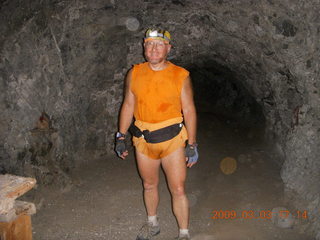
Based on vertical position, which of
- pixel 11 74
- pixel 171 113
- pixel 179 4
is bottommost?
pixel 171 113

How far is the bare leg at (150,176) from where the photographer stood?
3.33 meters

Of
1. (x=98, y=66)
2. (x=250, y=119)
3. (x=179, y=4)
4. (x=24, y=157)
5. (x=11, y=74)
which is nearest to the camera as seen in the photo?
(x=11, y=74)

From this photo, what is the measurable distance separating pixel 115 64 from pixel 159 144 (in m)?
2.37

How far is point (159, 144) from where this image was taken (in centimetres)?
319

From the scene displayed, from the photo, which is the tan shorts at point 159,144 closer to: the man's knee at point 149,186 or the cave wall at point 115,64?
the man's knee at point 149,186

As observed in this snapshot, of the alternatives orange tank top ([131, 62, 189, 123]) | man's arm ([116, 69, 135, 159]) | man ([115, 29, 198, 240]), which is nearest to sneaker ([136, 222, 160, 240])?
man ([115, 29, 198, 240])

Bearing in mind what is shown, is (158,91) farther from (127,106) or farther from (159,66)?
(127,106)

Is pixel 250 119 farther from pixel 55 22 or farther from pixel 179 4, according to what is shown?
pixel 55 22

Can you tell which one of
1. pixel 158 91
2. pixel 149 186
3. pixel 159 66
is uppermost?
pixel 159 66

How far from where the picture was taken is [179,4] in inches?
182

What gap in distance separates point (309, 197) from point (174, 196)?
167 centimetres

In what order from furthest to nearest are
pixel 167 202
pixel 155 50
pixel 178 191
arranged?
1. pixel 167 202
2. pixel 178 191
3. pixel 155 50

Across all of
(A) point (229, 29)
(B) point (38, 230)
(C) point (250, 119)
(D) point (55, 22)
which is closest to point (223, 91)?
(C) point (250, 119)
